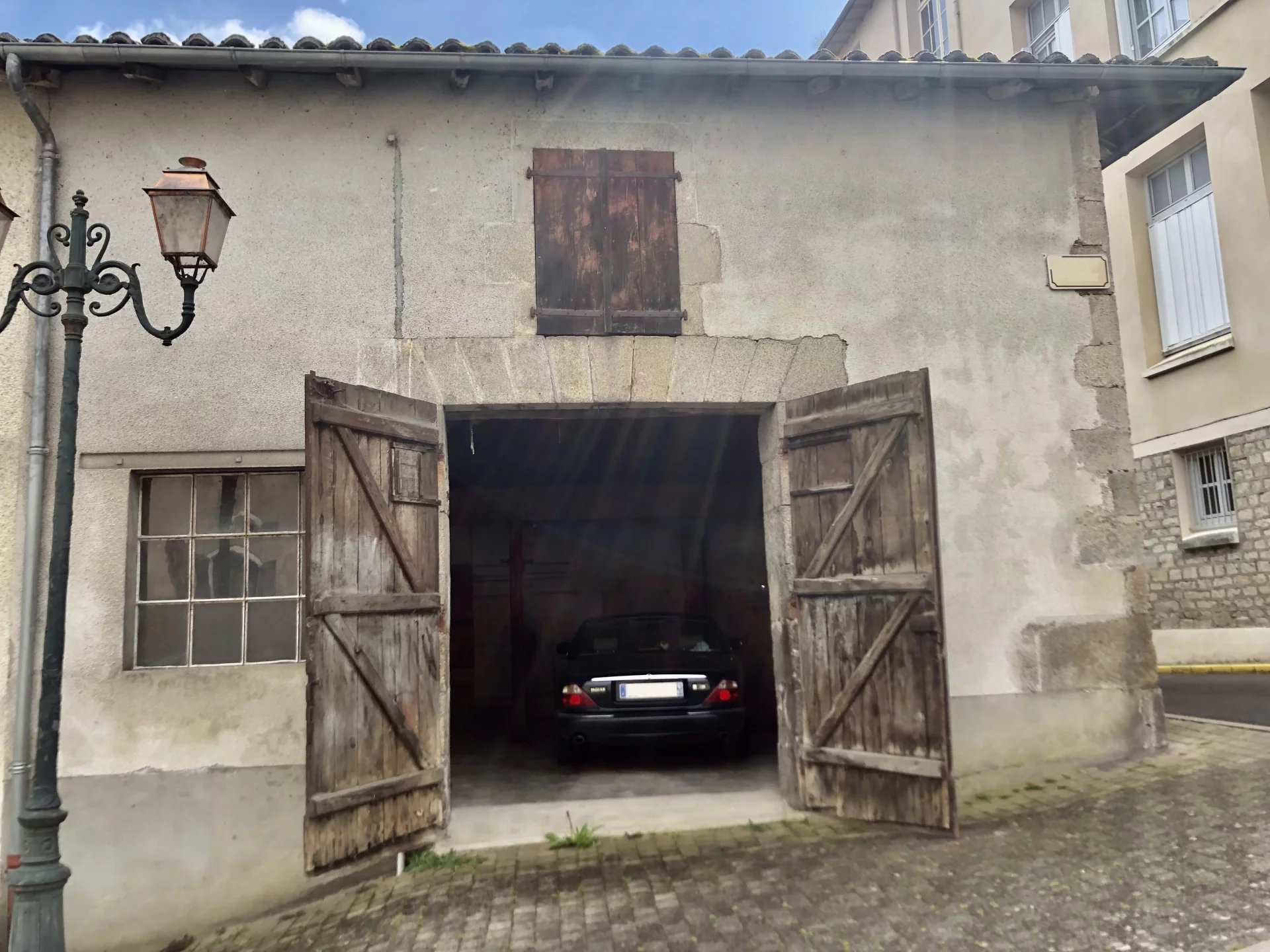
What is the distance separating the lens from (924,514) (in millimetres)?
5129

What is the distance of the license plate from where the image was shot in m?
7.14

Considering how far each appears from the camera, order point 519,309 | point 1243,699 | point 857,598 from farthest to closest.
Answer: point 1243,699 → point 519,309 → point 857,598

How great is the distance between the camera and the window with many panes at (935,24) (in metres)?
17.4

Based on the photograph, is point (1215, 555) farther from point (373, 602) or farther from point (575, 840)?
point (373, 602)

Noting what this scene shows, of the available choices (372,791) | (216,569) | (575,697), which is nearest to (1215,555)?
(575,697)

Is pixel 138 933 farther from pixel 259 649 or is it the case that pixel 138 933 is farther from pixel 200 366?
pixel 200 366

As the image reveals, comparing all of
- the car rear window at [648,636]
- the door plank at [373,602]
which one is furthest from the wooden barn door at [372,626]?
the car rear window at [648,636]

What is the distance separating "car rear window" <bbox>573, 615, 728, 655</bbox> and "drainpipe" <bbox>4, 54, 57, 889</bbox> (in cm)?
398

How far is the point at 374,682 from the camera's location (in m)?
5.13

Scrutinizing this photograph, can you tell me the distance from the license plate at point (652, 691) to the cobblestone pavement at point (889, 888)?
1.67 metres

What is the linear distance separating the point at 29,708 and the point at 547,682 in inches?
237

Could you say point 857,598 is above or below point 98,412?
below

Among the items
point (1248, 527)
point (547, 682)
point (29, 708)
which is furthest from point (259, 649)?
point (1248, 527)

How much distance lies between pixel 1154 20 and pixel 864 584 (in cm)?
1204
